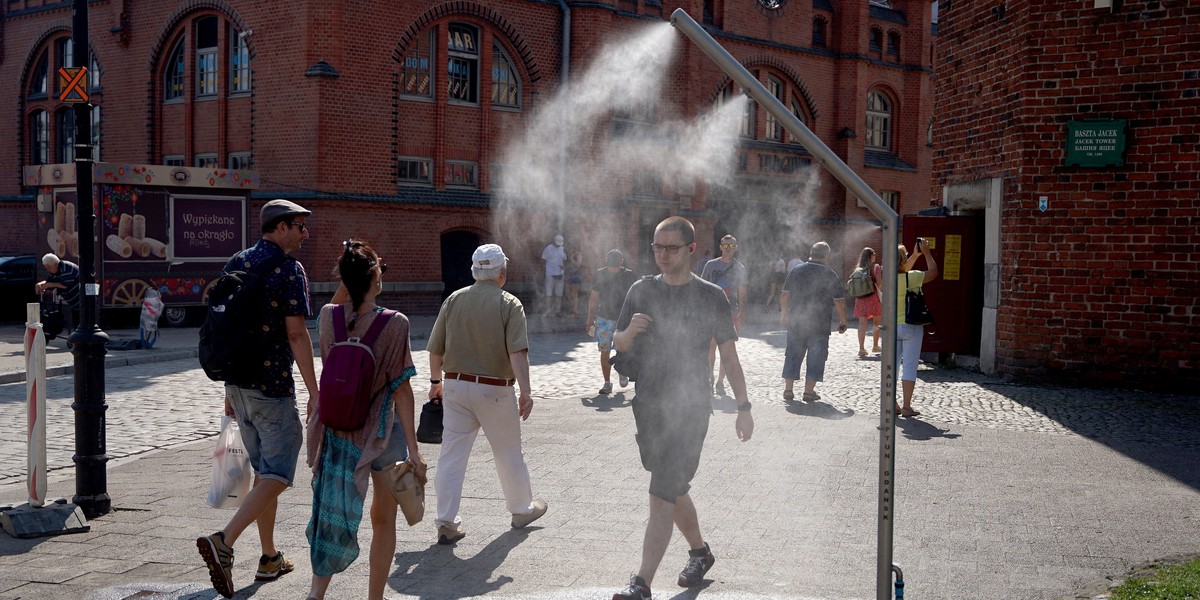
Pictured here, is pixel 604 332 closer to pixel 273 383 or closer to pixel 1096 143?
pixel 1096 143

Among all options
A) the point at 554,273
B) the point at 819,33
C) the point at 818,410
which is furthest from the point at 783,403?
the point at 819,33

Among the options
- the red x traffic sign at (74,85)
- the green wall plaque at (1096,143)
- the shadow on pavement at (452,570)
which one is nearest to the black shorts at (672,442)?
the shadow on pavement at (452,570)

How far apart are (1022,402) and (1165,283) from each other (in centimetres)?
234

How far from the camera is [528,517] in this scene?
257 inches

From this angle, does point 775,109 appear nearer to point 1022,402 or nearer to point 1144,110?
point 1022,402

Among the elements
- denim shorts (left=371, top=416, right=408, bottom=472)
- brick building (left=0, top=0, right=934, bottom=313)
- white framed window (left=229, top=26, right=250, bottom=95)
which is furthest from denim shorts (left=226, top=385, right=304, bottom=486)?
white framed window (left=229, top=26, right=250, bottom=95)

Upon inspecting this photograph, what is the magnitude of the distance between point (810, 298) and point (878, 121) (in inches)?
1053

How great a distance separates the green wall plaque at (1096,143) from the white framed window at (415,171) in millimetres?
15801

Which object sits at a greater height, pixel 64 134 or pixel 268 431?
Result: pixel 64 134

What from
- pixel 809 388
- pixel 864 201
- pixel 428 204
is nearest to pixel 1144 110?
pixel 809 388

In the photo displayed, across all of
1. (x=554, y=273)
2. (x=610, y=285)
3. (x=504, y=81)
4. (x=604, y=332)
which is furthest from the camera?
(x=504, y=81)

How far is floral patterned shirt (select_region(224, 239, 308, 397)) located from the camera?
17.5 feet

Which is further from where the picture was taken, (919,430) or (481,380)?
(919,430)

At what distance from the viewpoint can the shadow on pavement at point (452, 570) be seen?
5355mm
